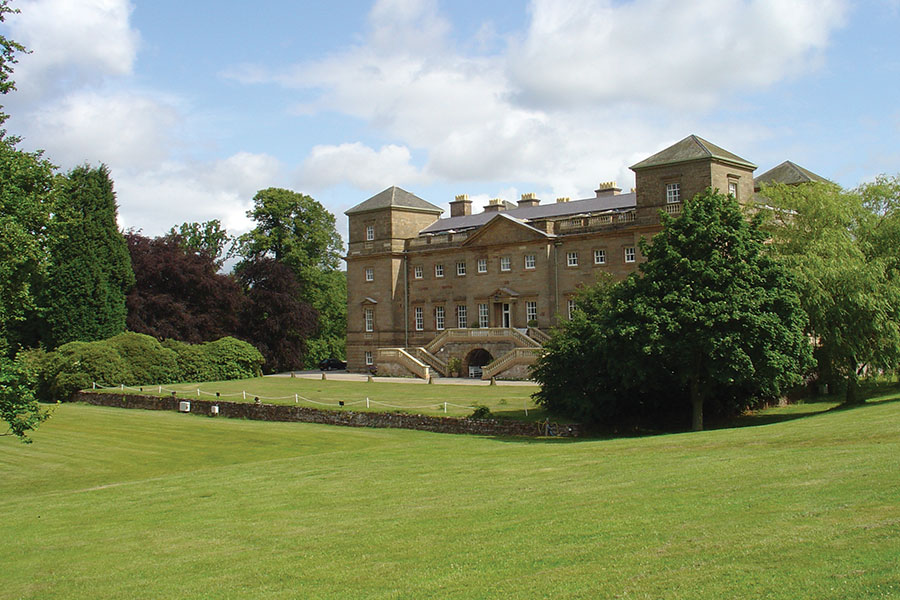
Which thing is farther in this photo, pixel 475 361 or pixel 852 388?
pixel 475 361

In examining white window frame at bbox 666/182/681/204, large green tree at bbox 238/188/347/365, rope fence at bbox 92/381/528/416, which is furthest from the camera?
large green tree at bbox 238/188/347/365

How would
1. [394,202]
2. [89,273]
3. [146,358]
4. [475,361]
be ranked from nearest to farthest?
1. [146,358]
2. [475,361]
3. [89,273]
4. [394,202]

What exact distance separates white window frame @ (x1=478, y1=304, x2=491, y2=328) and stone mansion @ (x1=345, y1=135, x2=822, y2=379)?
7cm

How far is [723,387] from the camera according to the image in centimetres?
3247

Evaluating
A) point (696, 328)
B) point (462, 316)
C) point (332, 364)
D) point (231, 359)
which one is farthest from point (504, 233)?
point (696, 328)

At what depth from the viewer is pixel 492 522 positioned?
1421 centimetres

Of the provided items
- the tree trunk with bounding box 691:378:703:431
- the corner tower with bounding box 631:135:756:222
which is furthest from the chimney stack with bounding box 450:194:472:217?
the tree trunk with bounding box 691:378:703:431

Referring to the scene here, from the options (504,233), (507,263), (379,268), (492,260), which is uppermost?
(504,233)

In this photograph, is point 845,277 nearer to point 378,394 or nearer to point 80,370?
point 378,394

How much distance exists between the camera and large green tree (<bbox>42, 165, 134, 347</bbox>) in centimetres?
5653

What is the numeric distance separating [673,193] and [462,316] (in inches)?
704

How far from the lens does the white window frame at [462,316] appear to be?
60.6 meters

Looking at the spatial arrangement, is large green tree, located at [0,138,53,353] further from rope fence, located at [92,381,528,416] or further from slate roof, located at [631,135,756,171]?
slate roof, located at [631,135,756,171]

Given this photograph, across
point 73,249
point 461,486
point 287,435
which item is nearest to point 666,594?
point 461,486
